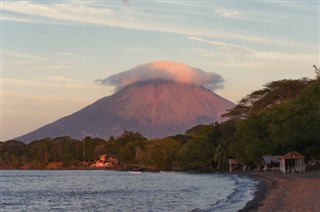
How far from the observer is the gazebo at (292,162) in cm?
7062

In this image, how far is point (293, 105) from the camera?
6838cm

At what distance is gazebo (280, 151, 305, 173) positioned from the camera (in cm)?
7062

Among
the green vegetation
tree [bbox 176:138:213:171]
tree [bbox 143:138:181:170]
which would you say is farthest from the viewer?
tree [bbox 143:138:181:170]

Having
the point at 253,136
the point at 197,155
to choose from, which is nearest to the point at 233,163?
the point at 197,155

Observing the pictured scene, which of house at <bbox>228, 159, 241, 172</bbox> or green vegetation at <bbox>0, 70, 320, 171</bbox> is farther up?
green vegetation at <bbox>0, 70, 320, 171</bbox>

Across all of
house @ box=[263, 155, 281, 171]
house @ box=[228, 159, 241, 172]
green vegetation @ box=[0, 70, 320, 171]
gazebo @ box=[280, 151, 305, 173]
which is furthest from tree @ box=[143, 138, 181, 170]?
gazebo @ box=[280, 151, 305, 173]

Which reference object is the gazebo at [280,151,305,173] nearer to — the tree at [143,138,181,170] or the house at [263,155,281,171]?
the house at [263,155,281,171]

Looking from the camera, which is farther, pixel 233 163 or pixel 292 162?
pixel 233 163

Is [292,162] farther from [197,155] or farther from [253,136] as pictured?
[197,155]

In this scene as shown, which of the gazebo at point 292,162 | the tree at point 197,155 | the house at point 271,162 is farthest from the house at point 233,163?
the gazebo at point 292,162

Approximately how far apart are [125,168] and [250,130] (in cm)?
10893

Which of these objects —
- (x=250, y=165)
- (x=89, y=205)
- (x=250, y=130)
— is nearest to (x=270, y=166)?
(x=250, y=130)

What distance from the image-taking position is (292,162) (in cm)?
7594

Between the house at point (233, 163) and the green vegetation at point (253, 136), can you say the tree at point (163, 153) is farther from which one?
the house at point (233, 163)
